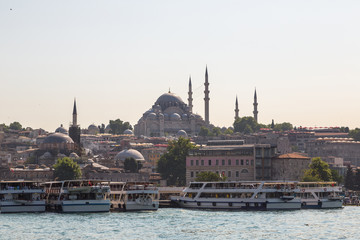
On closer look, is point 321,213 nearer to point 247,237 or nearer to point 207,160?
point 247,237

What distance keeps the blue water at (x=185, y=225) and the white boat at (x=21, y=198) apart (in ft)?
5.84

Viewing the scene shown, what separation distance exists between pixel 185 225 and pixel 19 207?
659 inches

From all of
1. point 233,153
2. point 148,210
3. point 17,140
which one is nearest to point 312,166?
point 233,153

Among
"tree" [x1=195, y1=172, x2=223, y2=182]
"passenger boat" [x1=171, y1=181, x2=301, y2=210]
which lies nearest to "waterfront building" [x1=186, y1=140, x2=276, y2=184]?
"tree" [x1=195, y1=172, x2=223, y2=182]

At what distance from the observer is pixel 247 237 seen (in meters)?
55.3

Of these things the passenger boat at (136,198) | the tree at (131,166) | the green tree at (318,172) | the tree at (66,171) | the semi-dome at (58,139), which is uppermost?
the semi-dome at (58,139)

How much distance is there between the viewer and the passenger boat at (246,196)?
75.4 meters

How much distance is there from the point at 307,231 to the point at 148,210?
2038 centimetres

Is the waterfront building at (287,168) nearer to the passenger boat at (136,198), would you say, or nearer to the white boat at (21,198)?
the passenger boat at (136,198)

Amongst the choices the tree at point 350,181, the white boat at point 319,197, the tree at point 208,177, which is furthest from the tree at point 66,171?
the white boat at point 319,197

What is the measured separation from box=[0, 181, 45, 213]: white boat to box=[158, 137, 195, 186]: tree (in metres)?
41.8

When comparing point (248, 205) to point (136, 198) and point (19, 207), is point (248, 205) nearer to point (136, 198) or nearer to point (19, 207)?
point (136, 198)

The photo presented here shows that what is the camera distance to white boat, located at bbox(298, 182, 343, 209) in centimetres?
7881

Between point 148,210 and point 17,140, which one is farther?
point 17,140
